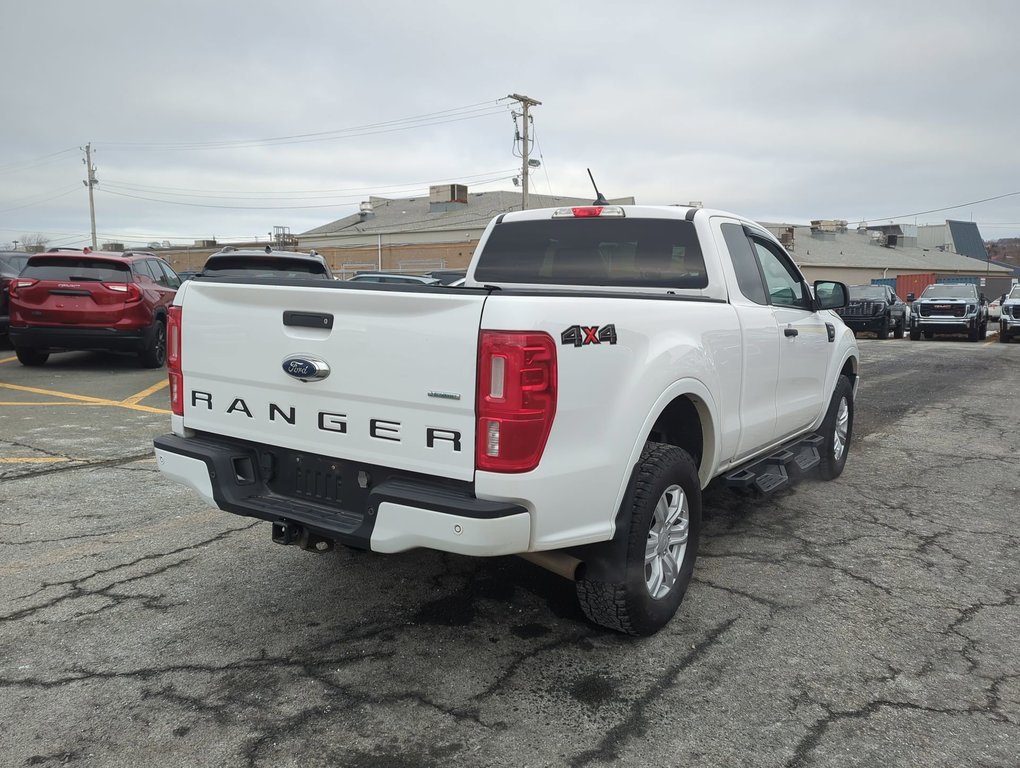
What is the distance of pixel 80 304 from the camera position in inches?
428

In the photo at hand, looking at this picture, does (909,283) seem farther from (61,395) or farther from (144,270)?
(61,395)

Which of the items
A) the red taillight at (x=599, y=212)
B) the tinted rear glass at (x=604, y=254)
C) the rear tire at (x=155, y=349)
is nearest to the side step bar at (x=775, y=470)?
the tinted rear glass at (x=604, y=254)

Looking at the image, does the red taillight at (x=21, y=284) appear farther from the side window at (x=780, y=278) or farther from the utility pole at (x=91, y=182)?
the utility pole at (x=91, y=182)

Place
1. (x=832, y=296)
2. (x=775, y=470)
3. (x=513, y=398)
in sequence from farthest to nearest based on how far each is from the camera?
(x=832, y=296) < (x=775, y=470) < (x=513, y=398)

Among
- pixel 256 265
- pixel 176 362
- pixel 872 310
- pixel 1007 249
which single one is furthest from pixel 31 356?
pixel 1007 249

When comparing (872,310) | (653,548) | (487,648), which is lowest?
(487,648)

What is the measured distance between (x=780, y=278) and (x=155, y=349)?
30.8ft

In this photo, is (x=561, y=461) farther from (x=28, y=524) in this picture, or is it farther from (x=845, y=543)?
(x=28, y=524)

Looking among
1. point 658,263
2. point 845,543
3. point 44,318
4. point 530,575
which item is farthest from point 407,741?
point 44,318

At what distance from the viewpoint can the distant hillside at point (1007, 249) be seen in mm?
96944

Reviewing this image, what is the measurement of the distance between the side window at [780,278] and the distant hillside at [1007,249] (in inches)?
4202

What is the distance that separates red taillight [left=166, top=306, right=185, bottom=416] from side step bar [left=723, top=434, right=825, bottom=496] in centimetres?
286

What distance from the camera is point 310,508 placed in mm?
3295

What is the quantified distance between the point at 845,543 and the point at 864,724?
2114 millimetres
